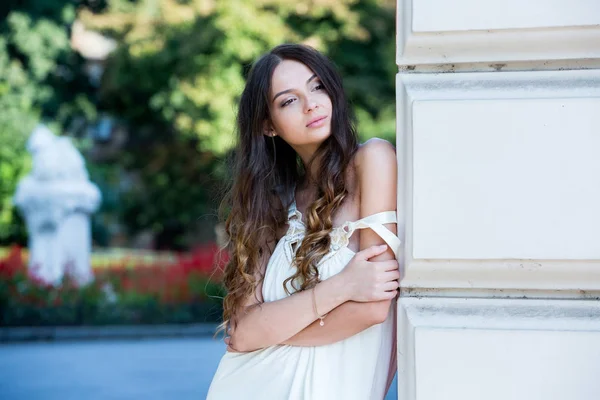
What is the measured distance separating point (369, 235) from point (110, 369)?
7820mm

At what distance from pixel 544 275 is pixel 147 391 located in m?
6.81

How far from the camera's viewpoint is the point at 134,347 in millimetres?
10859

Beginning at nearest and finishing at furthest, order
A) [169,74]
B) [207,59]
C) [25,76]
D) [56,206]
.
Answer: [56,206]
[207,59]
[169,74]
[25,76]

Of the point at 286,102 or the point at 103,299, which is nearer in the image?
the point at 286,102

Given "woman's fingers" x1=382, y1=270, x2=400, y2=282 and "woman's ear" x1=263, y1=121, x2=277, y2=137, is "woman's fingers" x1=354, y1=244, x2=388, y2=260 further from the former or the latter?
Result: "woman's ear" x1=263, y1=121, x2=277, y2=137

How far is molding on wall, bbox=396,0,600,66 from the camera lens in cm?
166

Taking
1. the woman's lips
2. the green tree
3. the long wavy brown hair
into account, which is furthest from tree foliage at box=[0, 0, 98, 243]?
the woman's lips

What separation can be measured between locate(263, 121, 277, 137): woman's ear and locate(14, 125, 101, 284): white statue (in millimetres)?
11270

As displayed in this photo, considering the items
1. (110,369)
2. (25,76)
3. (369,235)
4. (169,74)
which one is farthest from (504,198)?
(25,76)

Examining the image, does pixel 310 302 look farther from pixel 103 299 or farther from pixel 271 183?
pixel 103 299

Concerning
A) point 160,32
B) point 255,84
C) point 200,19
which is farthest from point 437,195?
point 160,32

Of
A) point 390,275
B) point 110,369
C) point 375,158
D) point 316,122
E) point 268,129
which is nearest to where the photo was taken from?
point 390,275

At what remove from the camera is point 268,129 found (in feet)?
7.36

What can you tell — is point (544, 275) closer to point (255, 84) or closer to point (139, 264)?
point (255, 84)
